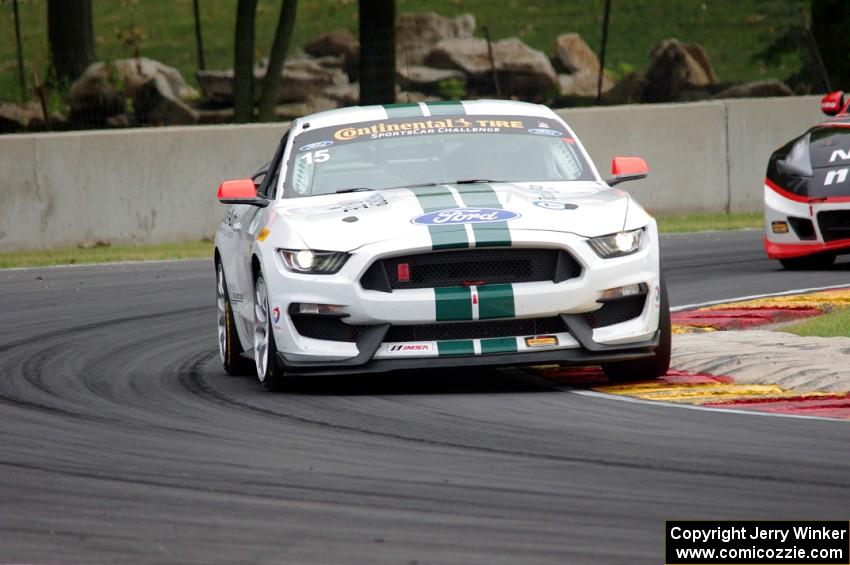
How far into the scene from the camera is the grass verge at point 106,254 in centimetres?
1862

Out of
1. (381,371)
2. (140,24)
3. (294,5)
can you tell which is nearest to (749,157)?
(294,5)

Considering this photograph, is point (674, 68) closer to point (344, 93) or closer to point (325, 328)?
point (344, 93)

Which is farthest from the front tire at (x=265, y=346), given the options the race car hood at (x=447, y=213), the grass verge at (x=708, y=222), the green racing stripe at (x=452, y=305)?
the grass verge at (x=708, y=222)

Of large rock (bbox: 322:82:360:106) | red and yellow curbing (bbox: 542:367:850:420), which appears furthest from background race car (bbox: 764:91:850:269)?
large rock (bbox: 322:82:360:106)

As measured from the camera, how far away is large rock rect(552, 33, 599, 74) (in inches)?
1237

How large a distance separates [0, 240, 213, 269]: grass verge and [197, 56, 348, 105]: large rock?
8.60 m

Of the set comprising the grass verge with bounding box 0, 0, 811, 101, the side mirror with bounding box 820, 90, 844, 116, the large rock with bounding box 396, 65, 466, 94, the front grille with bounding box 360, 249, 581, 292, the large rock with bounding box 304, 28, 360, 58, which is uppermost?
the front grille with bounding box 360, 249, 581, 292

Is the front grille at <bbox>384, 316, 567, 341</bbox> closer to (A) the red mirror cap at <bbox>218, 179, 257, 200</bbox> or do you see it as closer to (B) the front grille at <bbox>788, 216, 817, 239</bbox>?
(A) the red mirror cap at <bbox>218, 179, 257, 200</bbox>

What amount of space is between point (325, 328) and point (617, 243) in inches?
58.1

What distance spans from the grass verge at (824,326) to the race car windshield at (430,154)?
1.73 metres

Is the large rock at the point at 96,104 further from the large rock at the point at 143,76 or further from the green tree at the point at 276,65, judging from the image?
the green tree at the point at 276,65

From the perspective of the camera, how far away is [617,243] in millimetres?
8797

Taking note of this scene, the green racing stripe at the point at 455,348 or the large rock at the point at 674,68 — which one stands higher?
the green racing stripe at the point at 455,348

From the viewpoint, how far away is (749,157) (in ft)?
71.5
